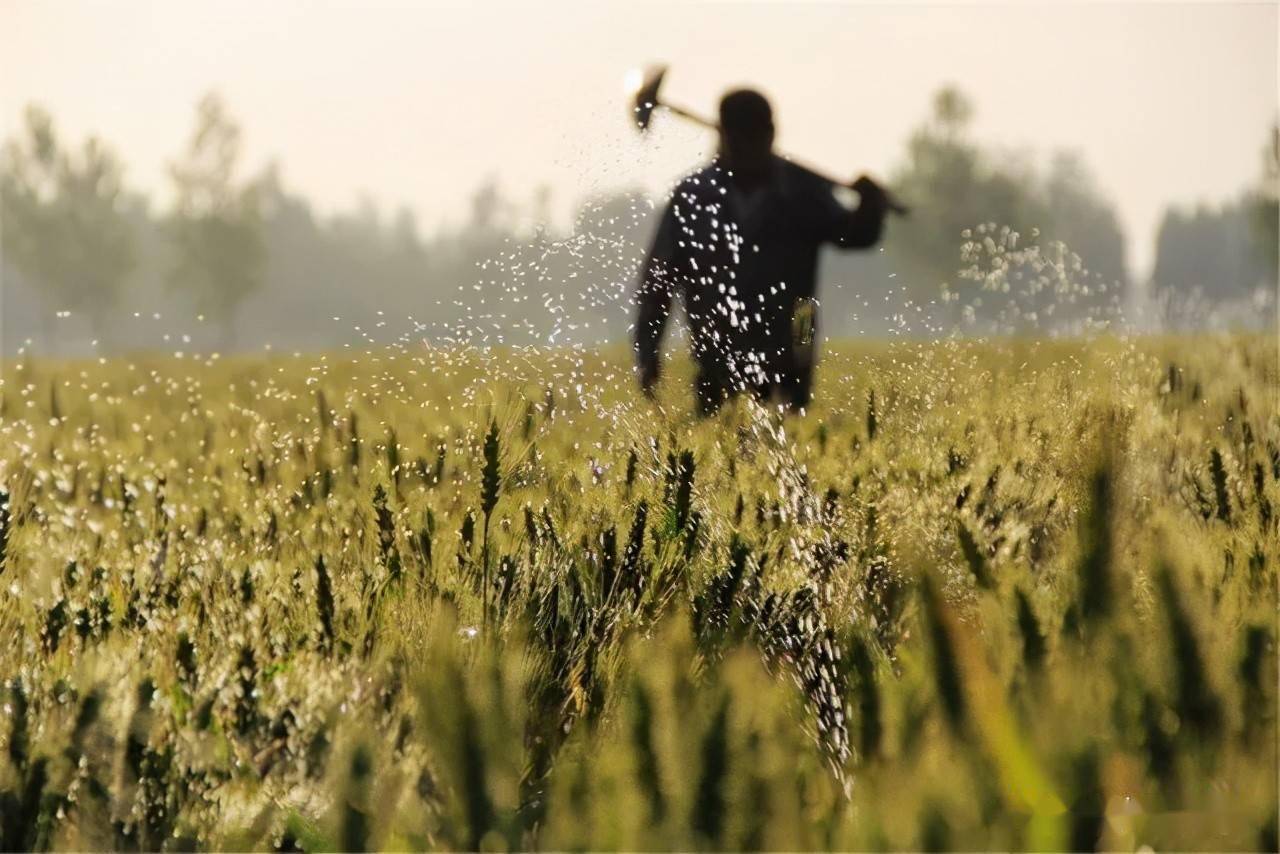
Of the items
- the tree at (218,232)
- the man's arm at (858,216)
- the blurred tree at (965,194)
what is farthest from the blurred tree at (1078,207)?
the man's arm at (858,216)

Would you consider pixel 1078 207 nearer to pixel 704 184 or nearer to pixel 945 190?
pixel 945 190

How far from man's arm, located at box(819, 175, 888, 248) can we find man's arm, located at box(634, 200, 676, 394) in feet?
1.92

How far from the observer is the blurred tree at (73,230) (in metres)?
43.1

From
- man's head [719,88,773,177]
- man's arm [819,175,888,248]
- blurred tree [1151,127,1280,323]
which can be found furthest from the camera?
man's arm [819,175,888,248]

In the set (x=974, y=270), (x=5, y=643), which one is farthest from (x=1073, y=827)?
(x=974, y=270)

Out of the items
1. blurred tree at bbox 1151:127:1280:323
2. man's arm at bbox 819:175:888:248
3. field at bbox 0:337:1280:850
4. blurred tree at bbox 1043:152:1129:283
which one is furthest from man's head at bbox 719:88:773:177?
blurred tree at bbox 1043:152:1129:283

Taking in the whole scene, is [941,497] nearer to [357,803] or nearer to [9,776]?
[357,803]

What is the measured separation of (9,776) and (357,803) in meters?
0.38

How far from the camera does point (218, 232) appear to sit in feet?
→ 156

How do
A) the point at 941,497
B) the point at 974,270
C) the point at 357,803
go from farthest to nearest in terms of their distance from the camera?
the point at 974,270 < the point at 941,497 < the point at 357,803

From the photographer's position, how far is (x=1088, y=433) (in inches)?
54.7

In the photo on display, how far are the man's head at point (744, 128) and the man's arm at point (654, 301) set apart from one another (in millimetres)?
265

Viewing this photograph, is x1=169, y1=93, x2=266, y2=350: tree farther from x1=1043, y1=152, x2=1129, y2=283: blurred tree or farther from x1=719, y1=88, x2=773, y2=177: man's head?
x1=719, y1=88, x2=773, y2=177: man's head

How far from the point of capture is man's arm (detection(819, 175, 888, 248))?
4137 mm
